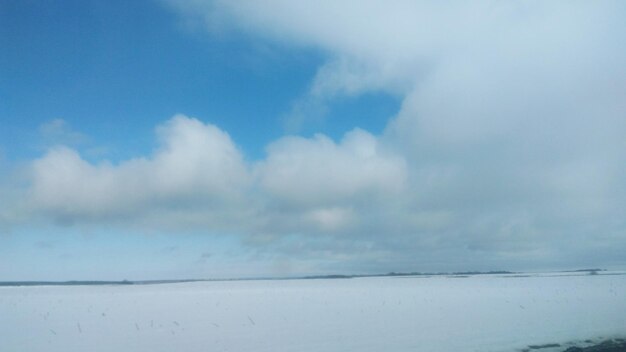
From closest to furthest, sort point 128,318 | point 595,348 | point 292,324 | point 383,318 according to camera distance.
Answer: point 595,348 < point 292,324 < point 383,318 < point 128,318

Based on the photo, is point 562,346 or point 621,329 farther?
point 621,329

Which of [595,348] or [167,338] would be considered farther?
[167,338]

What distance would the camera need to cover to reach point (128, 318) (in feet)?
113

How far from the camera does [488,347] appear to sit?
801 inches

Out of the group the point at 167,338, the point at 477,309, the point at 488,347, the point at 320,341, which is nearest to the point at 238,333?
the point at 167,338

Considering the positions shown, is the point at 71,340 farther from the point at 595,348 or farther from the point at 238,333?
the point at 595,348

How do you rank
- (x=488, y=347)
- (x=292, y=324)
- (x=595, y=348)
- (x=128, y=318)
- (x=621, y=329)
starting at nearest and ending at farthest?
1. (x=595, y=348)
2. (x=488, y=347)
3. (x=621, y=329)
4. (x=292, y=324)
5. (x=128, y=318)

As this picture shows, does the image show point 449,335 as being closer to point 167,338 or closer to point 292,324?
point 292,324

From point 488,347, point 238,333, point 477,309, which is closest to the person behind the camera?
point 488,347

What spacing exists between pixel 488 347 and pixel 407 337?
4498 millimetres

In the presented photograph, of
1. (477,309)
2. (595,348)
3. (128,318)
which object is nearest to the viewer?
(595,348)

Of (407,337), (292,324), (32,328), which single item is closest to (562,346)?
(407,337)

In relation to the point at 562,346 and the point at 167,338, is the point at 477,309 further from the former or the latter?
the point at 167,338

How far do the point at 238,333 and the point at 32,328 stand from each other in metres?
15.7
